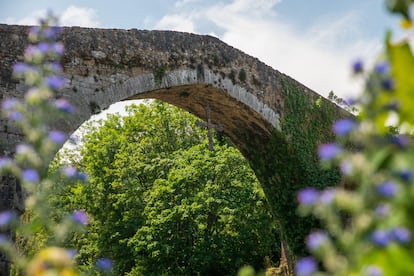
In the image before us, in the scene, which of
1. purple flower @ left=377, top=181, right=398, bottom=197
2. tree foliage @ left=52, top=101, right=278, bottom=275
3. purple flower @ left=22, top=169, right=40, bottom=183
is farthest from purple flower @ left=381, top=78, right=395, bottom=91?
tree foliage @ left=52, top=101, right=278, bottom=275

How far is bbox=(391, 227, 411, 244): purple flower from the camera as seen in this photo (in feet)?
3.93

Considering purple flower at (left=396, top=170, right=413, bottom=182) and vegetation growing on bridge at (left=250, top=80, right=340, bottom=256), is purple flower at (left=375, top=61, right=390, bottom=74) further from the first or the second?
vegetation growing on bridge at (left=250, top=80, right=340, bottom=256)

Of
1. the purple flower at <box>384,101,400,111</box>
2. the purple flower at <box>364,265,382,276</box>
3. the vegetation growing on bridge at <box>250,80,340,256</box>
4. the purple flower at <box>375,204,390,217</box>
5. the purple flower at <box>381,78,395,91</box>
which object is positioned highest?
the vegetation growing on bridge at <box>250,80,340,256</box>

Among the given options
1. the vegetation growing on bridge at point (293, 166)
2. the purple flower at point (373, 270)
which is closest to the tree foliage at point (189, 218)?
the vegetation growing on bridge at point (293, 166)

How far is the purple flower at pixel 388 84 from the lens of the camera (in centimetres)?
134

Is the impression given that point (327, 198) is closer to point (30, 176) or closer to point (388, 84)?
point (388, 84)

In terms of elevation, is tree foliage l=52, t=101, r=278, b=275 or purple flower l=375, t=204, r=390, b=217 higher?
tree foliage l=52, t=101, r=278, b=275

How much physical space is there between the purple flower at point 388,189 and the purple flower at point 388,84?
0.82 feet

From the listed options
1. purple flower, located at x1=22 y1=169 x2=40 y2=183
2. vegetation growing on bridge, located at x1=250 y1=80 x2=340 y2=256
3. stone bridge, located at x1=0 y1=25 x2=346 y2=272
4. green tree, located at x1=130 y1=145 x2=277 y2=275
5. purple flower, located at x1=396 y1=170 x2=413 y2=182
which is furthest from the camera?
green tree, located at x1=130 y1=145 x2=277 y2=275

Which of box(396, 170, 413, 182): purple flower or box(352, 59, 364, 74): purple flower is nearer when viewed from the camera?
box(396, 170, 413, 182): purple flower

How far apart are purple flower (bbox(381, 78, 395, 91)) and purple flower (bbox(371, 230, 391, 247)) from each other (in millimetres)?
350

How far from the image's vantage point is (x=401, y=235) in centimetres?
120

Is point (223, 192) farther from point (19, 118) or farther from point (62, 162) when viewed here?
point (19, 118)

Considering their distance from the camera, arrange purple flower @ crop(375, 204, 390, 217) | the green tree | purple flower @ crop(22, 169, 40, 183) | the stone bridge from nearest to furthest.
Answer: purple flower @ crop(375, 204, 390, 217) < purple flower @ crop(22, 169, 40, 183) < the stone bridge < the green tree
